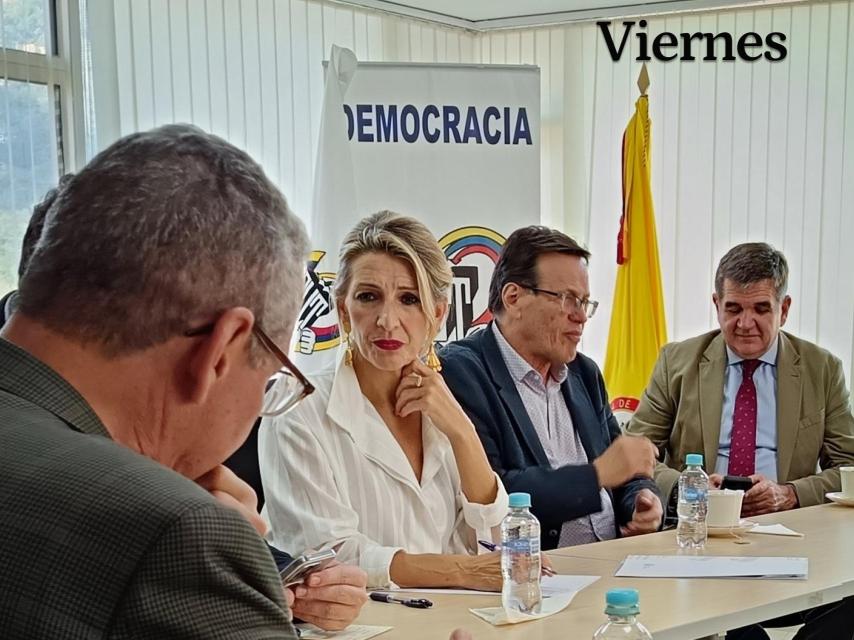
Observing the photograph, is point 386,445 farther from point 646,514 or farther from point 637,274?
point 637,274

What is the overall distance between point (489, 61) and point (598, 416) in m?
2.94

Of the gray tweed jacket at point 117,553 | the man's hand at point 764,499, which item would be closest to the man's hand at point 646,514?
the man's hand at point 764,499

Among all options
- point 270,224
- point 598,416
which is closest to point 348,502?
point 598,416

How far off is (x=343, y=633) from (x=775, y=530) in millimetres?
1562

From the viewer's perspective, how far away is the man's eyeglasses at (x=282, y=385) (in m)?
1.06

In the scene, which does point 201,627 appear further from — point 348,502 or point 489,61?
point 489,61

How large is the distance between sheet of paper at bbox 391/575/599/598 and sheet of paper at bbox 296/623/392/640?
1.08ft

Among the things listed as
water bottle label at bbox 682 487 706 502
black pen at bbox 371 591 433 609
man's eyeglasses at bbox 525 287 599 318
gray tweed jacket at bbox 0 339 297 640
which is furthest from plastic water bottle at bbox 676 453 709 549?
gray tweed jacket at bbox 0 339 297 640

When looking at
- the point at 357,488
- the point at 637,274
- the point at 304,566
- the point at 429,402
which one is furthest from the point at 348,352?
the point at 637,274

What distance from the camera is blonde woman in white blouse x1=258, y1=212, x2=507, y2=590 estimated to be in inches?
102

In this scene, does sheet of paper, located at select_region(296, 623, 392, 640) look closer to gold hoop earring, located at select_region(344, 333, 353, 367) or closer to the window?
gold hoop earring, located at select_region(344, 333, 353, 367)

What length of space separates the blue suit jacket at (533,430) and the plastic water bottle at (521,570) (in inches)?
26.0

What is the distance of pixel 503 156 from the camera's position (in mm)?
5227

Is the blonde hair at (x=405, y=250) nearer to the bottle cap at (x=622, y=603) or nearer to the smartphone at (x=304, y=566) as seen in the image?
the smartphone at (x=304, y=566)
